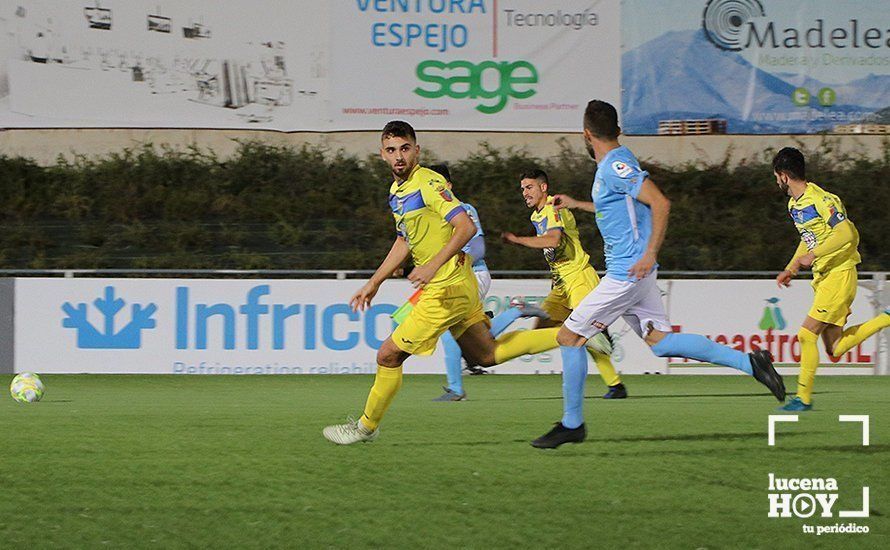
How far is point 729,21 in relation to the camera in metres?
24.8

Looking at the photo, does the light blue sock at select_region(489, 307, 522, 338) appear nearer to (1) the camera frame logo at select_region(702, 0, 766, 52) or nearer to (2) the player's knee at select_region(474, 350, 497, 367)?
(2) the player's knee at select_region(474, 350, 497, 367)

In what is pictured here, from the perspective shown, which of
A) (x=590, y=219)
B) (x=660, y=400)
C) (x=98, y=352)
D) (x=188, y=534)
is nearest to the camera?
(x=188, y=534)

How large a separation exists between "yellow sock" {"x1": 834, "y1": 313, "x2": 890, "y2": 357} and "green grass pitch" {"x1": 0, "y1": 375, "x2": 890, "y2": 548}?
62 cm

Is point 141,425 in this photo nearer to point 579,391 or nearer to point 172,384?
point 579,391

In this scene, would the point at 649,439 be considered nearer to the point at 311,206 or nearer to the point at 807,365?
the point at 807,365

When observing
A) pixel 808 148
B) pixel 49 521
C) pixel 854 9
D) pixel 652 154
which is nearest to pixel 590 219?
pixel 652 154

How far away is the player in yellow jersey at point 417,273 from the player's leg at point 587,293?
3.57m

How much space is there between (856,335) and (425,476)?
679 centimetres

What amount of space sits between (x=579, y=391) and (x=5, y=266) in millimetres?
16159

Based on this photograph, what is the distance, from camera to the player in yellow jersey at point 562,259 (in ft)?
36.9

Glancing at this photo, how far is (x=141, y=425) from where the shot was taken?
9.03 m

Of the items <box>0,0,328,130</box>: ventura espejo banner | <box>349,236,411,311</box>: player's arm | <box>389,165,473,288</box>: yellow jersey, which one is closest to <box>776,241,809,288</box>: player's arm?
<box>389,165,473,288</box>: yellow jersey

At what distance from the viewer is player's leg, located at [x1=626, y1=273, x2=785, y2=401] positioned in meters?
7.95

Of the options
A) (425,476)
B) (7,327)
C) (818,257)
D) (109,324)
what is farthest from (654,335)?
(7,327)
